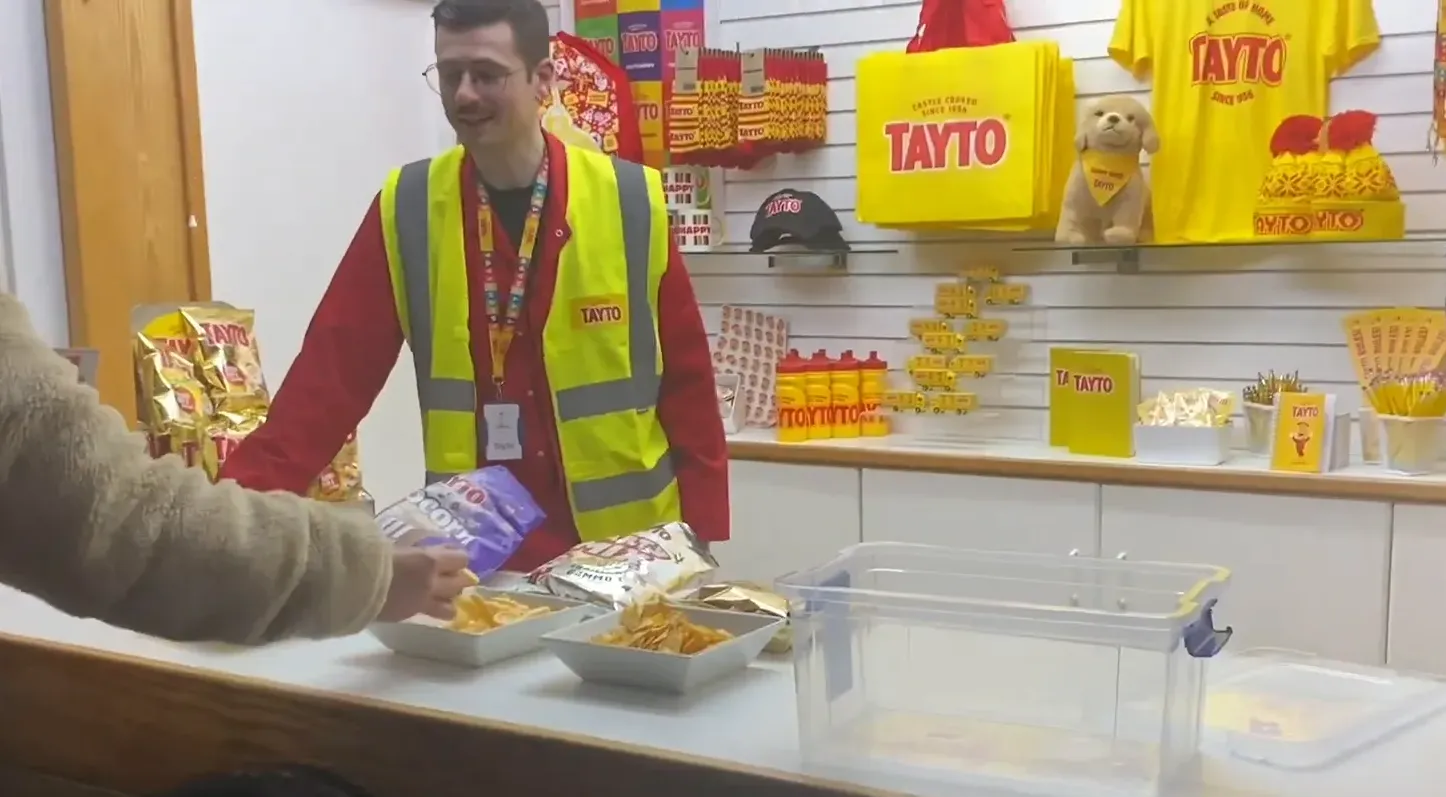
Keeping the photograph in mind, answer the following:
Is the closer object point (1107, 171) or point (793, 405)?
point (1107, 171)

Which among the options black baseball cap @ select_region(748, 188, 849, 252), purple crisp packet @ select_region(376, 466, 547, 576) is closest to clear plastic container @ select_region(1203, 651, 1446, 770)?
purple crisp packet @ select_region(376, 466, 547, 576)

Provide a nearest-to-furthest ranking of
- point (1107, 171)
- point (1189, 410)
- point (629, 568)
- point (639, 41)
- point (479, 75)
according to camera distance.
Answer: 1. point (629, 568)
2. point (479, 75)
3. point (1189, 410)
4. point (1107, 171)
5. point (639, 41)

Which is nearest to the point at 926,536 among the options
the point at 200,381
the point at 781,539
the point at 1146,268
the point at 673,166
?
the point at 781,539

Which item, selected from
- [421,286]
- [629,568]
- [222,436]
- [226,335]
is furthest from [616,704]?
[226,335]

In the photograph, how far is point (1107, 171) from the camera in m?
3.32

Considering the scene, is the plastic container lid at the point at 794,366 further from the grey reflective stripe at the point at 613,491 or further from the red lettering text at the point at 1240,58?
the grey reflective stripe at the point at 613,491

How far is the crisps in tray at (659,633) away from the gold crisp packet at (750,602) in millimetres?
73

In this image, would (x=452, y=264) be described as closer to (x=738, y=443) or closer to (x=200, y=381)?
(x=200, y=381)

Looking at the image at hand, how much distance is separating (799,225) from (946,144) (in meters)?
0.51

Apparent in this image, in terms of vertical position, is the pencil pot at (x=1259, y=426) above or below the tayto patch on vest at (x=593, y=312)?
below

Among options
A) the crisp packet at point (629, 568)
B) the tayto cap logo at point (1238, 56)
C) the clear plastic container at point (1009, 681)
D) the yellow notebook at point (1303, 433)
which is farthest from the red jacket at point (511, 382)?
the tayto cap logo at point (1238, 56)

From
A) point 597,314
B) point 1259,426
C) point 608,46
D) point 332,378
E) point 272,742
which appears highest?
point 608,46

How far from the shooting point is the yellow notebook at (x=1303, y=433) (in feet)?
9.82

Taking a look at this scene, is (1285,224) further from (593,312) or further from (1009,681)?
(1009,681)
